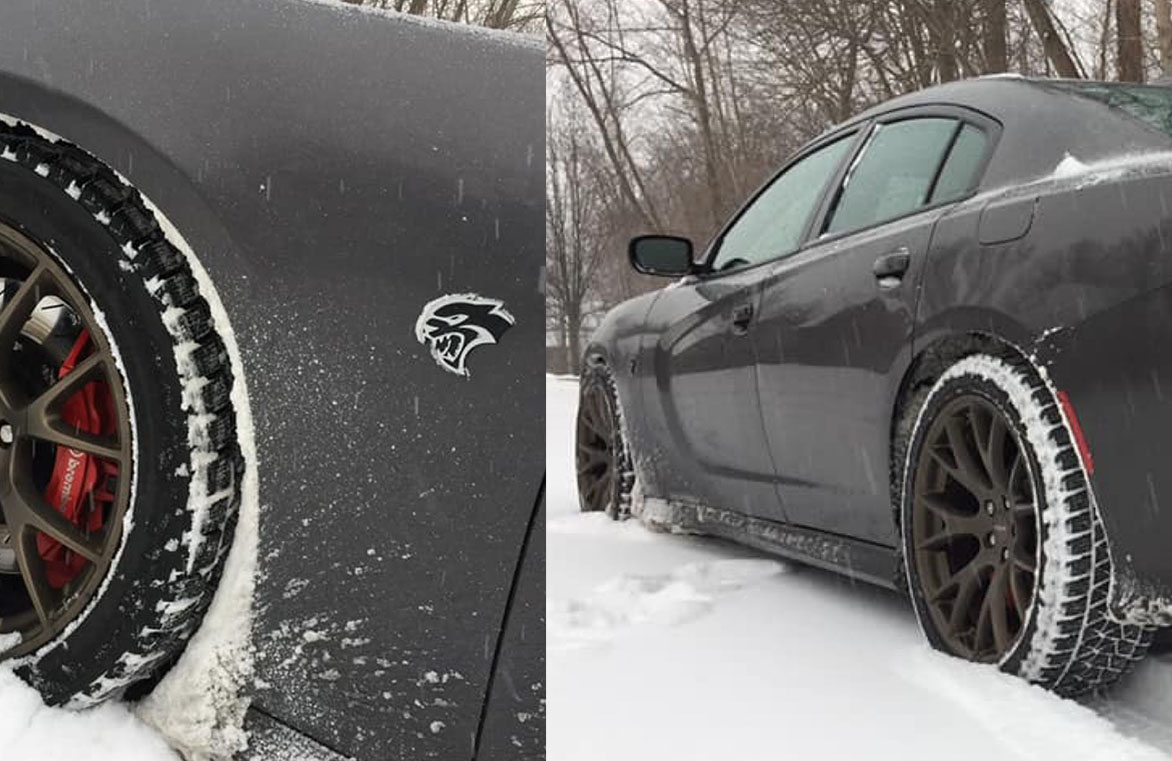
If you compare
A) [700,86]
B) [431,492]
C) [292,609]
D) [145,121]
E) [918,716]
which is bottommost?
[918,716]

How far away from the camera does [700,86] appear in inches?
689

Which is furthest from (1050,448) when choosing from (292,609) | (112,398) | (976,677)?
(112,398)

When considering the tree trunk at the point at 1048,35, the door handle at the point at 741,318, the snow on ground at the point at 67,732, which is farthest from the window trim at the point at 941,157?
the tree trunk at the point at 1048,35

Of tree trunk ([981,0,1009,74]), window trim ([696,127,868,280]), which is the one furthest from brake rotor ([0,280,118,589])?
tree trunk ([981,0,1009,74])

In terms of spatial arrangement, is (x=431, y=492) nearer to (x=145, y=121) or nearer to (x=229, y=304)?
(x=229, y=304)

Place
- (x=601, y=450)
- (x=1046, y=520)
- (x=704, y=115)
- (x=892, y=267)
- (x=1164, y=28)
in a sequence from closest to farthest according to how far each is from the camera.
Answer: (x=1046, y=520)
(x=892, y=267)
(x=601, y=450)
(x=1164, y=28)
(x=704, y=115)

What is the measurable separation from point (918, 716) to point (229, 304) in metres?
1.42

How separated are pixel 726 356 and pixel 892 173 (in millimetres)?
757

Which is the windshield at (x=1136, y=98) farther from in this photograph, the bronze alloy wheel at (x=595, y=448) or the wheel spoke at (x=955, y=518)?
the bronze alloy wheel at (x=595, y=448)

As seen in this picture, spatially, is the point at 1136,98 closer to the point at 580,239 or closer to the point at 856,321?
the point at 856,321

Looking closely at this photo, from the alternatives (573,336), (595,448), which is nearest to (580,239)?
(573,336)

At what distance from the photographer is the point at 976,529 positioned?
2256 mm

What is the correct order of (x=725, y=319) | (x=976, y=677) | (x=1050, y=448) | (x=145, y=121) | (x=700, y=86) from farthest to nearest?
(x=700, y=86)
(x=725, y=319)
(x=976, y=677)
(x=1050, y=448)
(x=145, y=121)

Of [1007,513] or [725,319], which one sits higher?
[725,319]
